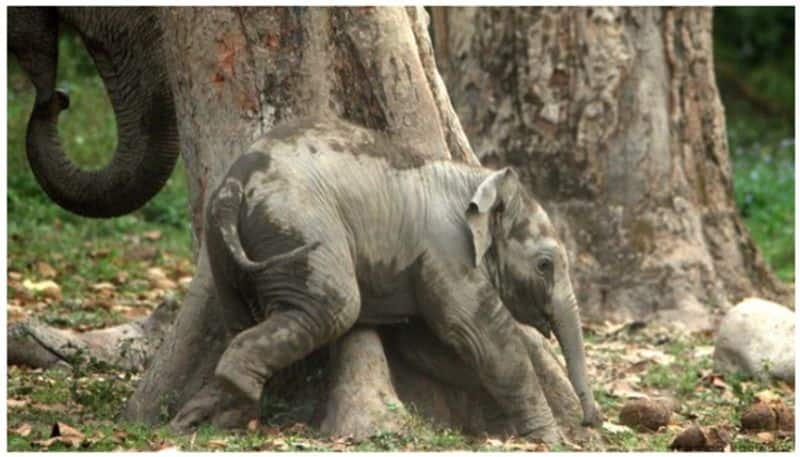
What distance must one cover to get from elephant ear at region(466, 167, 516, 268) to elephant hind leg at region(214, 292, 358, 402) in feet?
2.02

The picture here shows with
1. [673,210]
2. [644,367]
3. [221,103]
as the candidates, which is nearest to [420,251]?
[221,103]

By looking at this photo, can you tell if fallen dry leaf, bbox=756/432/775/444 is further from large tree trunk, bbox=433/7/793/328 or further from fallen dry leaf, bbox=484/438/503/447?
large tree trunk, bbox=433/7/793/328

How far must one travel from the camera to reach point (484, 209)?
7.56 metres

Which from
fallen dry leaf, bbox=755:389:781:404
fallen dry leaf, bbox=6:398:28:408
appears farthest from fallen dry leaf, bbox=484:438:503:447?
fallen dry leaf, bbox=6:398:28:408

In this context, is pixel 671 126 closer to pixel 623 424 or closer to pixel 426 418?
pixel 623 424

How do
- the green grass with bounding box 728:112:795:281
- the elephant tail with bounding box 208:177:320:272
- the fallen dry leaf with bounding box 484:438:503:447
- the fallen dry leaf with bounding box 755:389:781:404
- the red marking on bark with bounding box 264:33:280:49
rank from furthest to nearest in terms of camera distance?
the green grass with bounding box 728:112:795:281, the fallen dry leaf with bounding box 755:389:781:404, the red marking on bark with bounding box 264:33:280:49, the fallen dry leaf with bounding box 484:438:503:447, the elephant tail with bounding box 208:177:320:272

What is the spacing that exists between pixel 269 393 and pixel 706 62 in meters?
5.23

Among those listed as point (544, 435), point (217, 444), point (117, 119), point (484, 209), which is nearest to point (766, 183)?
point (117, 119)

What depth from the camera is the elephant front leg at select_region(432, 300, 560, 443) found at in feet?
25.0

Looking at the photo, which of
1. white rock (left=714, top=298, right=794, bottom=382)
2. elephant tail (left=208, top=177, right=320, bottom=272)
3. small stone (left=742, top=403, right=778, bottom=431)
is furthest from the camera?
white rock (left=714, top=298, right=794, bottom=382)

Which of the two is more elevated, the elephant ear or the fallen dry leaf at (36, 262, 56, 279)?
the elephant ear

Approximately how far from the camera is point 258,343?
7.28 metres

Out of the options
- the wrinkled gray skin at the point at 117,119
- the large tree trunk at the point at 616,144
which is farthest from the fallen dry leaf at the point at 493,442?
the large tree trunk at the point at 616,144

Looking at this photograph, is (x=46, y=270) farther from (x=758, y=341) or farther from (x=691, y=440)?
(x=691, y=440)
